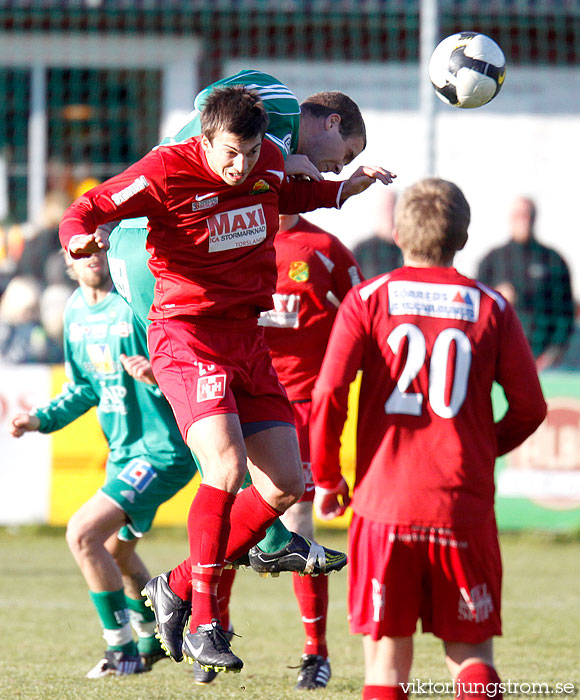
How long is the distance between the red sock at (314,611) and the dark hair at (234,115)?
2.10 metres

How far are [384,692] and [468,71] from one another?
2811mm

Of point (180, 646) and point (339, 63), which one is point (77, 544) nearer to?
point (180, 646)

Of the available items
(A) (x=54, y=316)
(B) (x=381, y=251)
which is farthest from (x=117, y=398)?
(B) (x=381, y=251)

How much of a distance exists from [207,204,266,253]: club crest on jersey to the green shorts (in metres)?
1.41

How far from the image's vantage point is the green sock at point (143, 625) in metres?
5.45

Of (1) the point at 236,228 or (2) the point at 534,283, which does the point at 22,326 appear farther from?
(1) the point at 236,228

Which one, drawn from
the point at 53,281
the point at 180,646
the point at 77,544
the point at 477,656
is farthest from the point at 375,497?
the point at 53,281

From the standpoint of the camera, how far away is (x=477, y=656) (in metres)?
3.48

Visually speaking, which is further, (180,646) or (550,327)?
(550,327)

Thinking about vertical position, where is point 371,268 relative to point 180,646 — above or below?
above

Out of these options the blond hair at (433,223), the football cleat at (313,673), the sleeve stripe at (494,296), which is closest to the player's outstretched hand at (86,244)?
the blond hair at (433,223)

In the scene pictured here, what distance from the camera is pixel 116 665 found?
515 cm

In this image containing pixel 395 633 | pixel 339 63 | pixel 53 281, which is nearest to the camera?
pixel 395 633

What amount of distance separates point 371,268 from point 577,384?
1.91m
